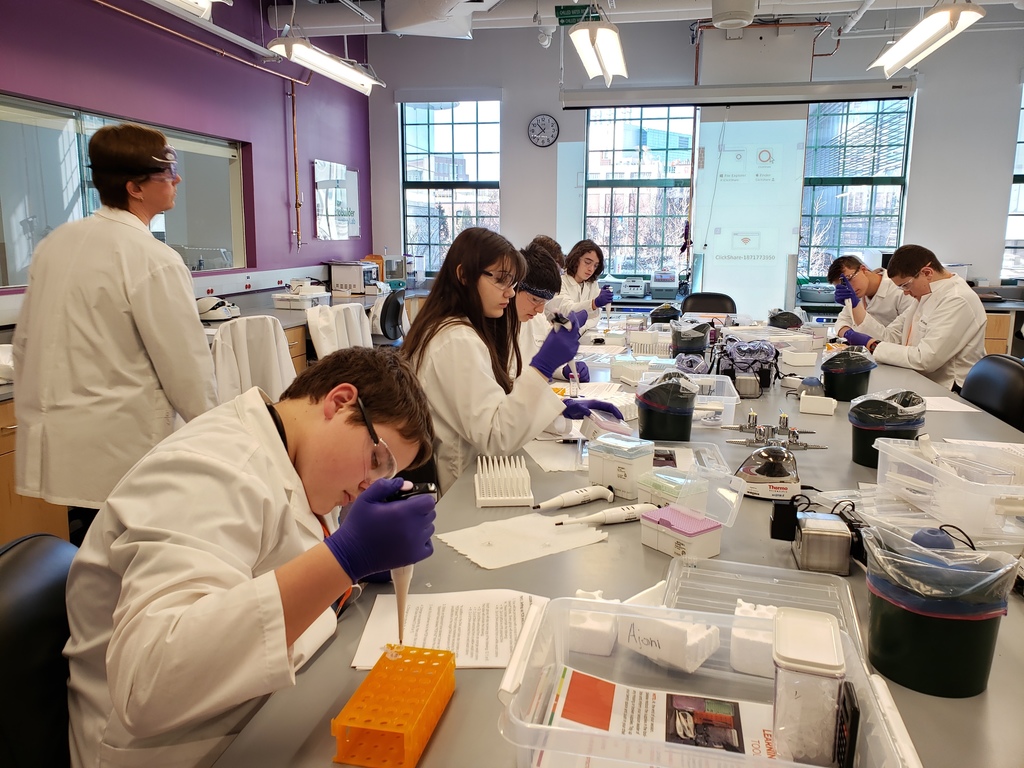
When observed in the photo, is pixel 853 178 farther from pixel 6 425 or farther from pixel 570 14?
pixel 6 425

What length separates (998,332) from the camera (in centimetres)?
577

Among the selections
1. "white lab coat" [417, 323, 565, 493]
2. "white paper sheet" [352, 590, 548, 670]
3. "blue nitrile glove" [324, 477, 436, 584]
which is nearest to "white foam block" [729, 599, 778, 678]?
"white paper sheet" [352, 590, 548, 670]

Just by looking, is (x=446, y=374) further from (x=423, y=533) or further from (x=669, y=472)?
(x=423, y=533)

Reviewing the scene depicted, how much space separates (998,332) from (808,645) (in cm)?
628

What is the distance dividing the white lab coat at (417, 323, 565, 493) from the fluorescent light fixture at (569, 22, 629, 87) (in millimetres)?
2011

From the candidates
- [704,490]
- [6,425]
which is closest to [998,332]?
[704,490]

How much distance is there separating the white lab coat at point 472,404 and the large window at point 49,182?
2056mm

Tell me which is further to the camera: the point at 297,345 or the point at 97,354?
the point at 297,345

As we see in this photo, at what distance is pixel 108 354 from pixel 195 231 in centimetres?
297

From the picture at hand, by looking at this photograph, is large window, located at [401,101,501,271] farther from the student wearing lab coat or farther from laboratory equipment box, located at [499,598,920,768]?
laboratory equipment box, located at [499,598,920,768]

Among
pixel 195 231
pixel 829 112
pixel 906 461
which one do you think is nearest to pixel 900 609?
pixel 906 461

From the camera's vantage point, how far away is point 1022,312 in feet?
18.8

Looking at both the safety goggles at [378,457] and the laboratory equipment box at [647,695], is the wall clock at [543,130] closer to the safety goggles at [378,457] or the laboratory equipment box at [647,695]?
the safety goggles at [378,457]

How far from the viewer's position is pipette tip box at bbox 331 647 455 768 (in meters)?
0.76
